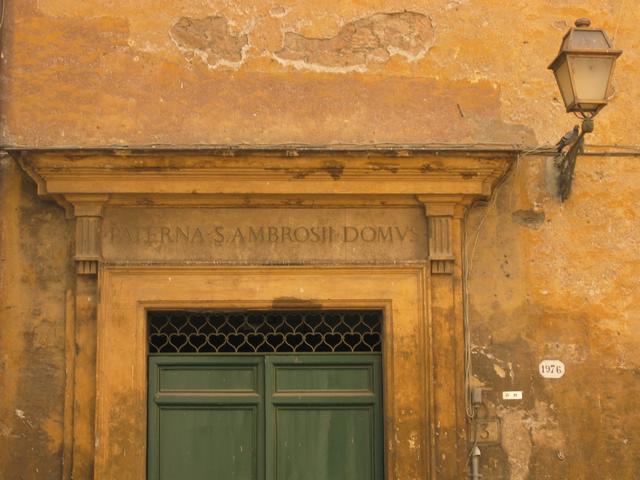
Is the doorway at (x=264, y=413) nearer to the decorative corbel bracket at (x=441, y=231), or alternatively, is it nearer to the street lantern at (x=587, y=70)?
the decorative corbel bracket at (x=441, y=231)

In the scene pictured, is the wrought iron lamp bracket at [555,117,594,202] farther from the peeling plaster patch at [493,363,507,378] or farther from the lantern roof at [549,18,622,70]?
the peeling plaster patch at [493,363,507,378]

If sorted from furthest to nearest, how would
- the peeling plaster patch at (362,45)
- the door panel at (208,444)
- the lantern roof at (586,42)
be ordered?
the peeling plaster patch at (362,45) < the door panel at (208,444) < the lantern roof at (586,42)

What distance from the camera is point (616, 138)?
269 inches

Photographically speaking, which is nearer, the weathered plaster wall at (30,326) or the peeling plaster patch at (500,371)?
the weathered plaster wall at (30,326)

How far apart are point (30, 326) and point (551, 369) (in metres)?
3.36

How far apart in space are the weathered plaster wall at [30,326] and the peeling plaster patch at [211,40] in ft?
4.51

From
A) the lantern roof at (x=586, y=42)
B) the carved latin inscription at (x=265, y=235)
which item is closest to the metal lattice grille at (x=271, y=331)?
the carved latin inscription at (x=265, y=235)

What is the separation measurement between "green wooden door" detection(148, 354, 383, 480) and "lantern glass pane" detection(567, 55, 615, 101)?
2160 millimetres

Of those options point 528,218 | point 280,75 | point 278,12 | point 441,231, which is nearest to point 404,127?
point 441,231

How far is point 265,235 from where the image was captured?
661cm

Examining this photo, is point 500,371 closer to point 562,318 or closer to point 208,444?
point 562,318

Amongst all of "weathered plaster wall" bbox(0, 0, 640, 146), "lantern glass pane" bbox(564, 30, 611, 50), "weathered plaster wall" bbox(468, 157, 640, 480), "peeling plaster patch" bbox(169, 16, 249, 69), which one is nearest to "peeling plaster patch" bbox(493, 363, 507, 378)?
"weathered plaster wall" bbox(468, 157, 640, 480)

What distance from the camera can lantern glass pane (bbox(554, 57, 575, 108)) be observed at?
19.3ft

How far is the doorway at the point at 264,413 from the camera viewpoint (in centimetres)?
651
